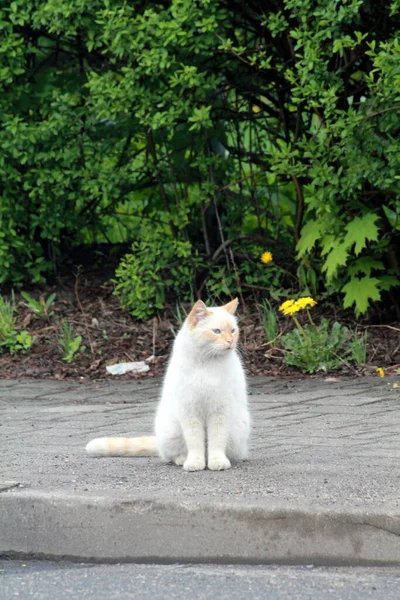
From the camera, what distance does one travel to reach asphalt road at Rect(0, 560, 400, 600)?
11.0 feet

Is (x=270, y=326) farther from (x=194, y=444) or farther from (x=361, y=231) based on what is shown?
(x=194, y=444)

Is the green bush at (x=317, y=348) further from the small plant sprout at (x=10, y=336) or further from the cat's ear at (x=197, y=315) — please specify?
the cat's ear at (x=197, y=315)

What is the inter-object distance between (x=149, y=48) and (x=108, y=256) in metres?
2.36

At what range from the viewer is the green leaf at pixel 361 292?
25.6 feet

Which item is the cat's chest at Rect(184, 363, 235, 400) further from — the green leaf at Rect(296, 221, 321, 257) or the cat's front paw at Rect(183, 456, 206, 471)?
the green leaf at Rect(296, 221, 321, 257)

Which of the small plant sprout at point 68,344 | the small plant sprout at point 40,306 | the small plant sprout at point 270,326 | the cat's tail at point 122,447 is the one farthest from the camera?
the small plant sprout at point 40,306

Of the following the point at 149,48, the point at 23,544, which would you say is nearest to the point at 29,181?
the point at 149,48

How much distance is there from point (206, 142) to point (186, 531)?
18.2ft

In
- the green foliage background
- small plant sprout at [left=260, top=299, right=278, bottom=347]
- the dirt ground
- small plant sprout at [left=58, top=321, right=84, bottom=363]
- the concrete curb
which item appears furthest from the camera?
small plant sprout at [left=58, top=321, right=84, bottom=363]

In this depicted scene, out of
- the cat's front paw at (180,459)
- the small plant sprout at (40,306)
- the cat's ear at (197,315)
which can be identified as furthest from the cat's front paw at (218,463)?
the small plant sprout at (40,306)

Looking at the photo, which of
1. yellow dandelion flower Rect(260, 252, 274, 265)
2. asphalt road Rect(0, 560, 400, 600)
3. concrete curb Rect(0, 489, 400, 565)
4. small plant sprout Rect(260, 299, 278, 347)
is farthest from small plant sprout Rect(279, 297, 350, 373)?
asphalt road Rect(0, 560, 400, 600)

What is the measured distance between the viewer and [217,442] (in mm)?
4574

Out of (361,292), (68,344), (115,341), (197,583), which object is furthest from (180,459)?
(115,341)

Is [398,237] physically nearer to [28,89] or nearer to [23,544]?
[28,89]
